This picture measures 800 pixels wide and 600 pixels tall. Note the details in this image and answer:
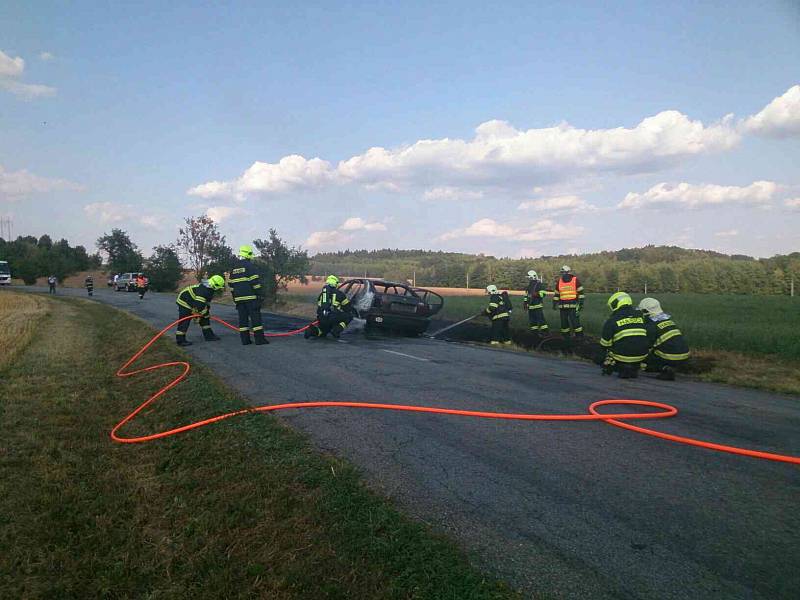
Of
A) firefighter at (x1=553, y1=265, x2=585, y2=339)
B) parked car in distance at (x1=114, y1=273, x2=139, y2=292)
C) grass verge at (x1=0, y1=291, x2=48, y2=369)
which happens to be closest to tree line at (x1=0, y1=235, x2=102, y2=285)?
parked car in distance at (x1=114, y1=273, x2=139, y2=292)

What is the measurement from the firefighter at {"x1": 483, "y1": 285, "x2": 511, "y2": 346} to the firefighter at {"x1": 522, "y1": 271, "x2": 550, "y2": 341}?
824 millimetres

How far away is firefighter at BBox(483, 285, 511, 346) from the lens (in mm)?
13148

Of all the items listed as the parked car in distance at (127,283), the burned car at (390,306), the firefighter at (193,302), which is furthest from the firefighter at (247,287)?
the parked car in distance at (127,283)

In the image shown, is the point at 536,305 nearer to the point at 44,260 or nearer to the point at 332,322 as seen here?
the point at 332,322

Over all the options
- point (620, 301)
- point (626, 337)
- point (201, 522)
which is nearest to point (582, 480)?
point (201, 522)

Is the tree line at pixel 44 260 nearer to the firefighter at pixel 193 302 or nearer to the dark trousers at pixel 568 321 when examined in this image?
the firefighter at pixel 193 302

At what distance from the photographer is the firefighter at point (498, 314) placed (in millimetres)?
13148

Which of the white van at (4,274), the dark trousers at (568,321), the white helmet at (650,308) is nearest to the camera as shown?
the white helmet at (650,308)

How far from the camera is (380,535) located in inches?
119

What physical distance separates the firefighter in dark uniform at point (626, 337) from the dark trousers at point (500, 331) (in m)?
5.27

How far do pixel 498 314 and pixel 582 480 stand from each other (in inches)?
378

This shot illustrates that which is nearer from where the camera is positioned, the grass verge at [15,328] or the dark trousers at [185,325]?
the grass verge at [15,328]

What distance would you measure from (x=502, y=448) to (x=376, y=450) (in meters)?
1.12

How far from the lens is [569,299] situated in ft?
44.4
